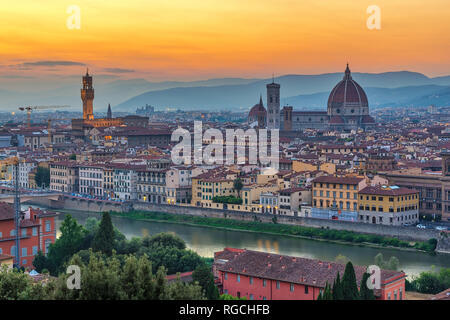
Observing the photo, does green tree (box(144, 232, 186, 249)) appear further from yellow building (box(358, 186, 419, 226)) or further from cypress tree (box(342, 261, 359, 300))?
yellow building (box(358, 186, 419, 226))

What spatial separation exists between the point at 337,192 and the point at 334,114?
35997mm

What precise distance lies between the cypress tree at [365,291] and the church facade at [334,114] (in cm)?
4156

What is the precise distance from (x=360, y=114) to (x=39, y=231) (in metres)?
42.1

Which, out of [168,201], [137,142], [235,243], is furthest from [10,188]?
[137,142]

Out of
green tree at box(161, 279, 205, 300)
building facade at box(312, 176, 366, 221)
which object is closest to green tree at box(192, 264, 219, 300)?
green tree at box(161, 279, 205, 300)

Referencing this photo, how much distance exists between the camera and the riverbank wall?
54.1ft

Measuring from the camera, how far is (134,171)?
77.9ft

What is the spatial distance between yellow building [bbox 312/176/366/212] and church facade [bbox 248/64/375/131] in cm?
3146

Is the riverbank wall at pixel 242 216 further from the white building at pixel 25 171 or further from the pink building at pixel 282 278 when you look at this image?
the pink building at pixel 282 278

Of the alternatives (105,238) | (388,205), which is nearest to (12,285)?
(105,238)

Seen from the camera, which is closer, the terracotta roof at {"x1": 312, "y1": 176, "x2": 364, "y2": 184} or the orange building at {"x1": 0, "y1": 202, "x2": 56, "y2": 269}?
the orange building at {"x1": 0, "y1": 202, "x2": 56, "y2": 269}

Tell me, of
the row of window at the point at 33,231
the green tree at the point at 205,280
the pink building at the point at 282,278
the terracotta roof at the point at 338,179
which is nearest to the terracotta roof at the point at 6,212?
the row of window at the point at 33,231

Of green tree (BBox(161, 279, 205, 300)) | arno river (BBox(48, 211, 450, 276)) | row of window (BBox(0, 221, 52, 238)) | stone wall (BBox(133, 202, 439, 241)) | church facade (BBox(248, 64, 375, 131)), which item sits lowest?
arno river (BBox(48, 211, 450, 276))
